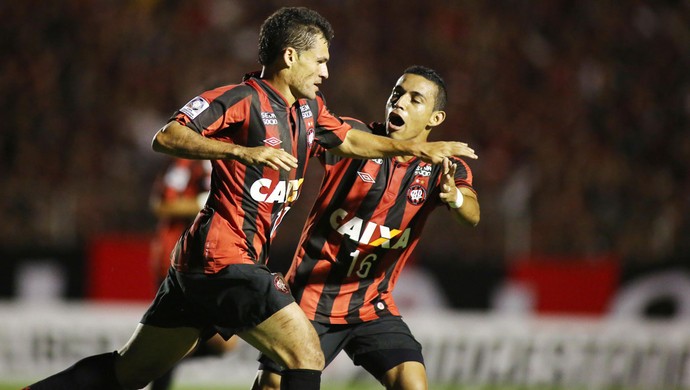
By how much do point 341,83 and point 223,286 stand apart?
8525mm

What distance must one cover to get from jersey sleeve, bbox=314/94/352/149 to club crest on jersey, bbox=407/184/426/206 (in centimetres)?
56

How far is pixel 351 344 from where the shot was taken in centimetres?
558

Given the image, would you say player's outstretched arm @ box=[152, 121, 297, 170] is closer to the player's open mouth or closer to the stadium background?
the player's open mouth

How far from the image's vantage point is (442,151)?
195 inches

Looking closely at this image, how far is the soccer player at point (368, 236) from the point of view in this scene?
5.52 metres

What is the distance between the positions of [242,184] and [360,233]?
97cm

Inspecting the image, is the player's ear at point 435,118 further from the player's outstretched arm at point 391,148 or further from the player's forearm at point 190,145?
the player's forearm at point 190,145

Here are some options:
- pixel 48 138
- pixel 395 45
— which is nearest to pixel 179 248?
pixel 48 138

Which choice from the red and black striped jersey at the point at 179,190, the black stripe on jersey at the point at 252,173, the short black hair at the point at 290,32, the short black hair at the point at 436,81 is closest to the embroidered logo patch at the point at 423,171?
the short black hair at the point at 436,81

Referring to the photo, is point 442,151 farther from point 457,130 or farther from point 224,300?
point 457,130

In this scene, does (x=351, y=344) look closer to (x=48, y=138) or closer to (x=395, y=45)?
(x=48, y=138)

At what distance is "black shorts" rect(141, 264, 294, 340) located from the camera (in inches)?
Answer: 185

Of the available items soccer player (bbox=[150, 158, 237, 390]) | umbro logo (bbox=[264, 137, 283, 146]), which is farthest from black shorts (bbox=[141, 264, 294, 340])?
soccer player (bbox=[150, 158, 237, 390])

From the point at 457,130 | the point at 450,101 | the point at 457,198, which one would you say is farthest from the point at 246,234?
the point at 450,101
